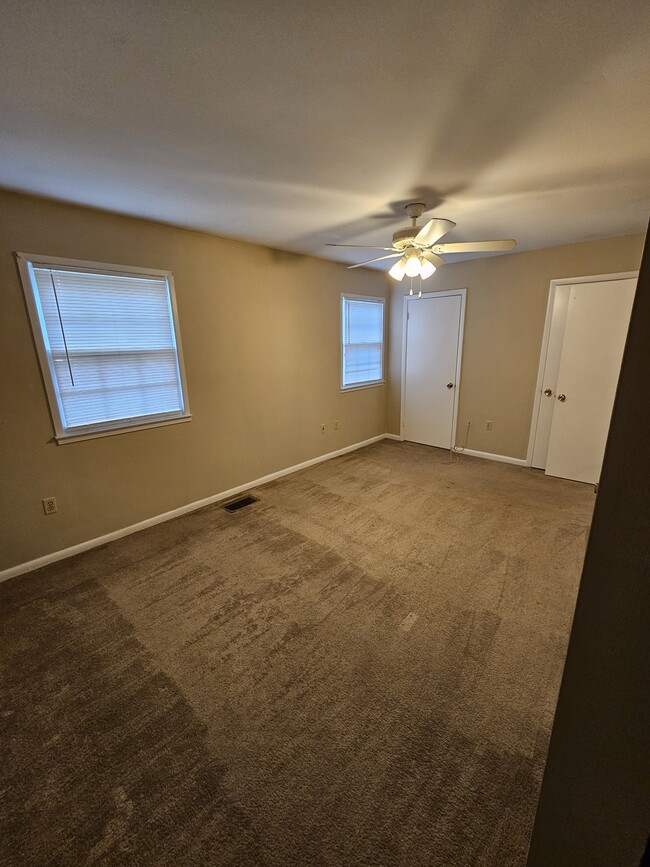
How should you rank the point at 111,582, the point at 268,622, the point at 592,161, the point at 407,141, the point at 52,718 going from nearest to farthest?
the point at 52,718
the point at 407,141
the point at 592,161
the point at 268,622
the point at 111,582

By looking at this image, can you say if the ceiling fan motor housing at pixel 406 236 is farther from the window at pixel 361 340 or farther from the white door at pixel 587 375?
the white door at pixel 587 375

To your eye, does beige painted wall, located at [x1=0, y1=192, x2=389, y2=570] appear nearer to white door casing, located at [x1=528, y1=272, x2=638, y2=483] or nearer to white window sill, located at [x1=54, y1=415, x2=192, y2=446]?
white window sill, located at [x1=54, y1=415, x2=192, y2=446]

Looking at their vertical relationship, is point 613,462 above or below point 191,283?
below

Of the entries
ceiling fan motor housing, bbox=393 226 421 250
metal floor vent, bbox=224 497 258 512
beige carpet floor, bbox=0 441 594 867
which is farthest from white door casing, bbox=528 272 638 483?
metal floor vent, bbox=224 497 258 512

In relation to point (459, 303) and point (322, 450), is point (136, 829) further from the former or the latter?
point (459, 303)

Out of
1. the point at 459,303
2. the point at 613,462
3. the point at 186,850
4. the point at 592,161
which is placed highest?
the point at 592,161

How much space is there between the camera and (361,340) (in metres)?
4.78

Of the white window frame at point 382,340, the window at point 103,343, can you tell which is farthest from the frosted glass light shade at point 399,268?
the window at point 103,343

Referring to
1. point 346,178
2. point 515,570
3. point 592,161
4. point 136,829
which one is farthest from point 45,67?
point 515,570

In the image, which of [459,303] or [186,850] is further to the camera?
[459,303]

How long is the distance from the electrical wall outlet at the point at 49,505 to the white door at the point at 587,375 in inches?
183

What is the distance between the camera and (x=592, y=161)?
1.85 m

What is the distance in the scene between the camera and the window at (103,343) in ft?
7.69

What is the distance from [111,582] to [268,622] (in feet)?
3.82
